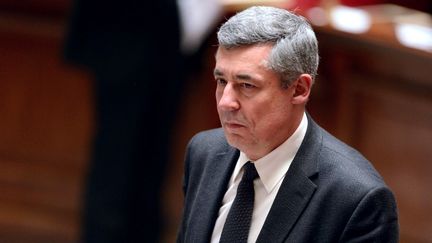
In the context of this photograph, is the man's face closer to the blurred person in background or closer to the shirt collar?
the shirt collar

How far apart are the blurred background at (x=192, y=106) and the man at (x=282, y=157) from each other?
6.79ft

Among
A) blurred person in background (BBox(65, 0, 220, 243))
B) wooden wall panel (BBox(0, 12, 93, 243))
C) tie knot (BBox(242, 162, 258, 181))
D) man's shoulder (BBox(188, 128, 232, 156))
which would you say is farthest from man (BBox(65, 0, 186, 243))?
tie knot (BBox(242, 162, 258, 181))

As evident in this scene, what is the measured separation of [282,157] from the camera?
2285 millimetres

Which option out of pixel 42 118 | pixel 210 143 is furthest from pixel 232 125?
pixel 42 118

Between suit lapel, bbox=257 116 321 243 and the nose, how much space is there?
18cm

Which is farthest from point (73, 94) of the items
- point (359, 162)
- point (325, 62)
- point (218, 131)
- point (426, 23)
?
point (359, 162)

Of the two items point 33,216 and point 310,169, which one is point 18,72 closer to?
point 33,216

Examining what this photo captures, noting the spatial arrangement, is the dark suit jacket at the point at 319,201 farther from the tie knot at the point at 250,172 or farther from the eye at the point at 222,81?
the eye at the point at 222,81

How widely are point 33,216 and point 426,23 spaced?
1982 mm

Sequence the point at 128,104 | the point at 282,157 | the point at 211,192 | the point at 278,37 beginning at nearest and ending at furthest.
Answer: the point at 278,37, the point at 282,157, the point at 211,192, the point at 128,104

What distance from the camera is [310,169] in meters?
2.25

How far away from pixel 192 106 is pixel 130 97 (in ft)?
2.68

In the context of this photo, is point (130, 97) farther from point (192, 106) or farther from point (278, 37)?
point (278, 37)

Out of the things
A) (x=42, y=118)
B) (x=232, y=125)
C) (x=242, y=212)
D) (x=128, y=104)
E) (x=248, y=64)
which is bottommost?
(x=42, y=118)
